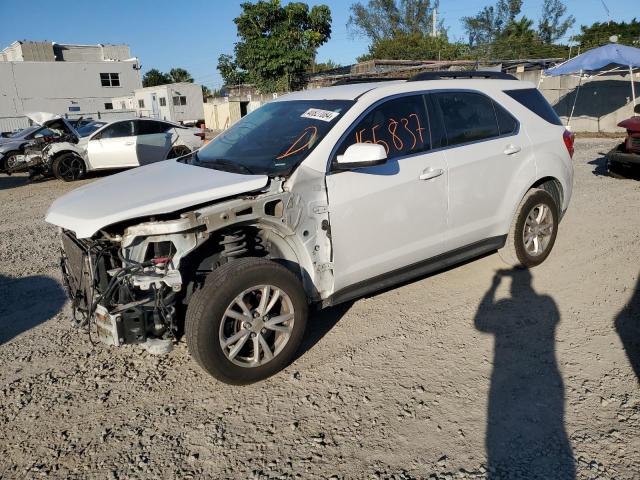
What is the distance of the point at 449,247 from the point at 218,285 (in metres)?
2.16

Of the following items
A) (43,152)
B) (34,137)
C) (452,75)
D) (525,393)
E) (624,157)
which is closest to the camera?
(525,393)

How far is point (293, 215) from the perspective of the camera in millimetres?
3305

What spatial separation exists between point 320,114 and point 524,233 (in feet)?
7.97

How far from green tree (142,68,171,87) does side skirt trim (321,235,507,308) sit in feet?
237

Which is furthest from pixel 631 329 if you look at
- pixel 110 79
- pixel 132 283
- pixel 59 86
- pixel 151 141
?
pixel 110 79

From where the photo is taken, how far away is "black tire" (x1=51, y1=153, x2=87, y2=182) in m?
12.3

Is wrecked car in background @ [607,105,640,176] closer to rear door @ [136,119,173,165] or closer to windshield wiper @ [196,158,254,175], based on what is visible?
windshield wiper @ [196,158,254,175]

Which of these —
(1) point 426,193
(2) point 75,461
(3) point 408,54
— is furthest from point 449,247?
(3) point 408,54

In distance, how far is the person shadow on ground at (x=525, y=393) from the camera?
8.39ft

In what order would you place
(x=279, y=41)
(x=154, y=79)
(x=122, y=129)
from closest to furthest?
1. (x=122, y=129)
2. (x=279, y=41)
3. (x=154, y=79)

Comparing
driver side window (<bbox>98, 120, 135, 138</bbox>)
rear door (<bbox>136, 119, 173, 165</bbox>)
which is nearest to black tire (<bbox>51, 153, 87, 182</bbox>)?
driver side window (<bbox>98, 120, 135, 138</bbox>)

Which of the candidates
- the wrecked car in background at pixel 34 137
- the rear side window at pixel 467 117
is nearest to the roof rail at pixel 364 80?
the rear side window at pixel 467 117

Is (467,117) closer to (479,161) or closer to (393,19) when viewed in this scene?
(479,161)

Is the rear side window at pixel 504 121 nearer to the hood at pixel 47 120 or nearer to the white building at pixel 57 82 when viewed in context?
the hood at pixel 47 120
